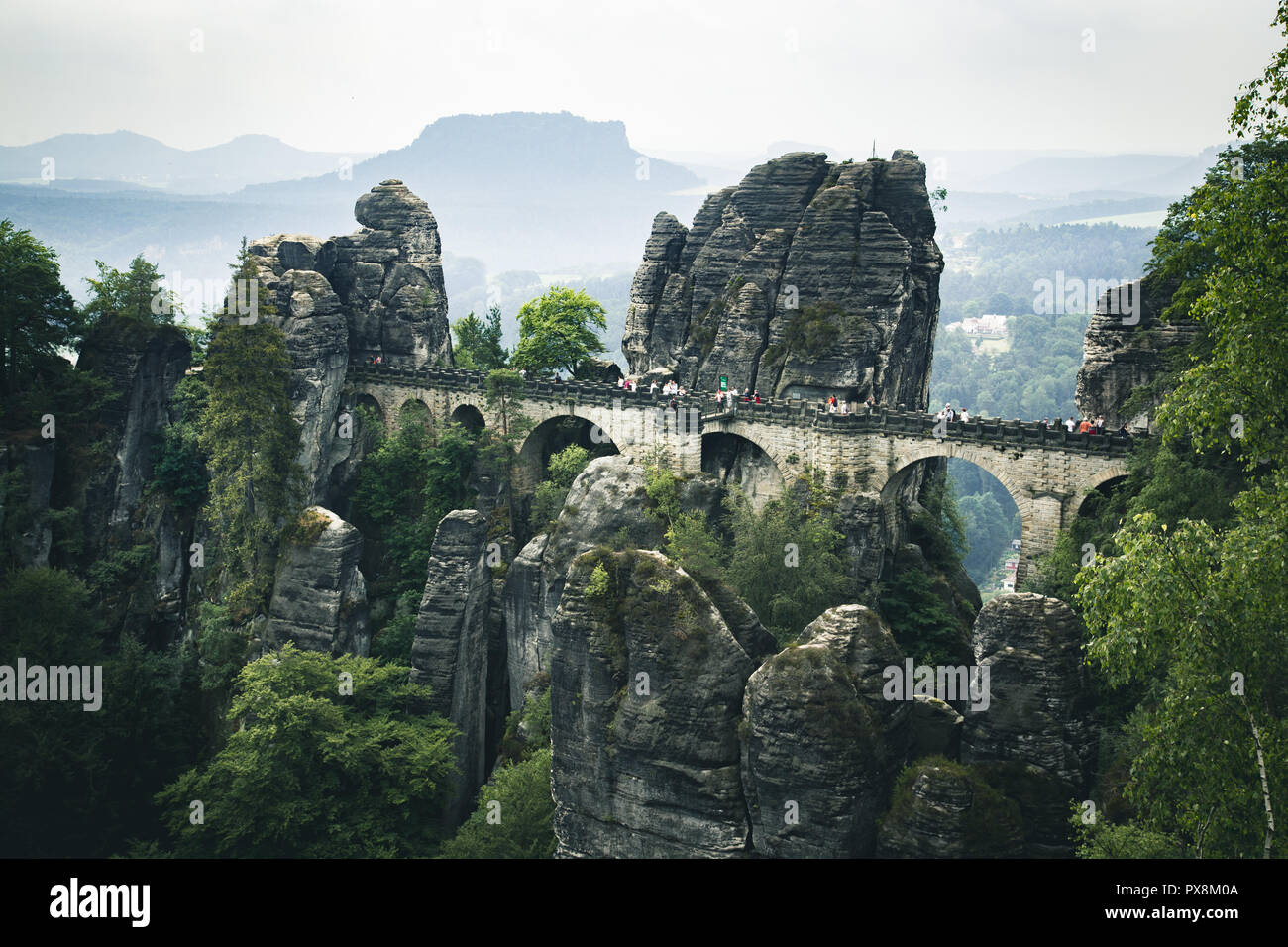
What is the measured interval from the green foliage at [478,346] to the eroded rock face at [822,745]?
121 feet

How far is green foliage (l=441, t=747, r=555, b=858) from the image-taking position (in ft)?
95.0

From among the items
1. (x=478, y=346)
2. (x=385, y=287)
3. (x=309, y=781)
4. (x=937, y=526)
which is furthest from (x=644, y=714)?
(x=478, y=346)

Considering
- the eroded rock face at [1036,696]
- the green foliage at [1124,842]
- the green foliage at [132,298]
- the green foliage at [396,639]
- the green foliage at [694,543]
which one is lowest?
the green foliage at [396,639]

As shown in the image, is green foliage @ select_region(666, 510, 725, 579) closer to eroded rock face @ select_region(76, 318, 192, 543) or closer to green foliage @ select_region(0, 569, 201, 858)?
green foliage @ select_region(0, 569, 201, 858)

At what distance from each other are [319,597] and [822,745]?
80.2 feet

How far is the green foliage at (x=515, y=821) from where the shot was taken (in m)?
29.0

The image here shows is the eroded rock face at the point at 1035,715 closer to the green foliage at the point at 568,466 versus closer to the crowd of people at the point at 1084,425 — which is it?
the crowd of people at the point at 1084,425

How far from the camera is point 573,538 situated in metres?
39.6

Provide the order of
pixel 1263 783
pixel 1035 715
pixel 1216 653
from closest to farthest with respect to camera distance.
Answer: pixel 1263 783 < pixel 1216 653 < pixel 1035 715

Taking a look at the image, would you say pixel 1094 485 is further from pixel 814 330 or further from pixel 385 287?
pixel 385 287

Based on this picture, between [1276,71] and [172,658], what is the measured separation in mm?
39721

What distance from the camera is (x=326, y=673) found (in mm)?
35844

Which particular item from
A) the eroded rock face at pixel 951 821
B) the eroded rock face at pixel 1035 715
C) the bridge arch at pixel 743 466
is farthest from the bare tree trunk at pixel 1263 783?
the bridge arch at pixel 743 466

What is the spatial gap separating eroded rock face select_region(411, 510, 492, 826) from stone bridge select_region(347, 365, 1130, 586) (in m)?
7.70
